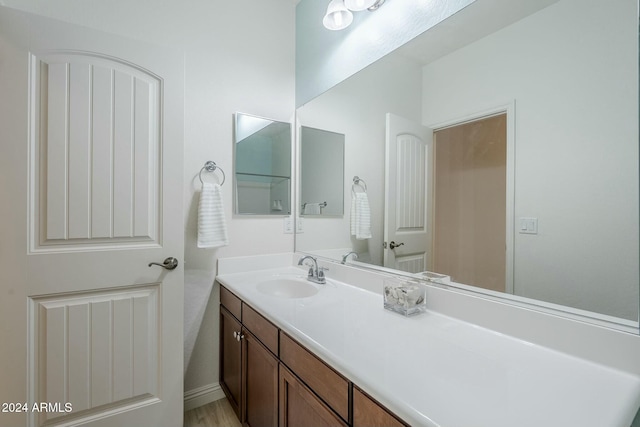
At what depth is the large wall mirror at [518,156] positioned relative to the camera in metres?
0.73

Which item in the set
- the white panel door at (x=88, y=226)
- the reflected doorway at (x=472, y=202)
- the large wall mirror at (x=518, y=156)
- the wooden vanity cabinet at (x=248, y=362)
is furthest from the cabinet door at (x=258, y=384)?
the reflected doorway at (x=472, y=202)

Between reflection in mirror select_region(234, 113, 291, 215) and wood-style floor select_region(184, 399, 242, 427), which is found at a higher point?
reflection in mirror select_region(234, 113, 291, 215)

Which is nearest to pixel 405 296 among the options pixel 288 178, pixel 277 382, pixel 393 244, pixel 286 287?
pixel 393 244

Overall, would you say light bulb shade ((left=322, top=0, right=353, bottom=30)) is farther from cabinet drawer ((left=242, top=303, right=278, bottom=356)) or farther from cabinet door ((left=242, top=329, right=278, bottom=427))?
cabinet door ((left=242, top=329, right=278, bottom=427))

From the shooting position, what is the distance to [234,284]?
4.87 feet

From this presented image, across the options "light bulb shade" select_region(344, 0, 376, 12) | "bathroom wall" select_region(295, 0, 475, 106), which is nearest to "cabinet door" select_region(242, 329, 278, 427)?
"bathroom wall" select_region(295, 0, 475, 106)

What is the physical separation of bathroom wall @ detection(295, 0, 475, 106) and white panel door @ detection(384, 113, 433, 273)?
0.36m

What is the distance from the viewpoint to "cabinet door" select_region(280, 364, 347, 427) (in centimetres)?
77

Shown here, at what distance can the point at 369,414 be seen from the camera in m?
0.63

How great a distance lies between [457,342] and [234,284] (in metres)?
1.09

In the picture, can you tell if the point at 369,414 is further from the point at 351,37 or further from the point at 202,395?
the point at 351,37

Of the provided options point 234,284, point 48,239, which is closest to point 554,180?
point 234,284

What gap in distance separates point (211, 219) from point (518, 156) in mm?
1441

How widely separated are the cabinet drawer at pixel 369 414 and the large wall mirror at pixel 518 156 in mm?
593
